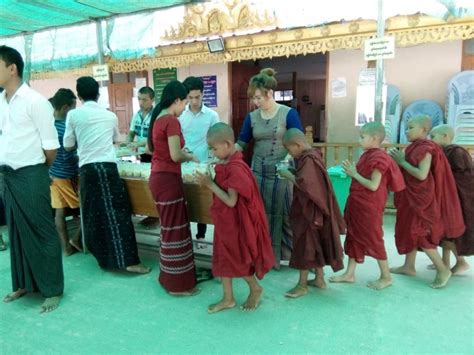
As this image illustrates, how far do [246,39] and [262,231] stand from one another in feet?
10.8

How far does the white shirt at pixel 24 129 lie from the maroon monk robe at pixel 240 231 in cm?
114

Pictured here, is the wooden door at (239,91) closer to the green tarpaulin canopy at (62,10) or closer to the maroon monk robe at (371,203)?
the green tarpaulin canopy at (62,10)

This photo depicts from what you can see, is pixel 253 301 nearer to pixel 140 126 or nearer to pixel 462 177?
pixel 462 177

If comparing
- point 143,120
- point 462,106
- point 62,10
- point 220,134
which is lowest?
point 220,134

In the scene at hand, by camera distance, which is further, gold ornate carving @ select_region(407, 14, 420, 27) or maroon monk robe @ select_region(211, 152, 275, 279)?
gold ornate carving @ select_region(407, 14, 420, 27)

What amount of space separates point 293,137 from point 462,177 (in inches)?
56.3

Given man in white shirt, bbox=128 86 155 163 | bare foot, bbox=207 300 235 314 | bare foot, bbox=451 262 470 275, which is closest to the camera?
bare foot, bbox=207 300 235 314

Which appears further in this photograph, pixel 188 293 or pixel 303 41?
pixel 303 41

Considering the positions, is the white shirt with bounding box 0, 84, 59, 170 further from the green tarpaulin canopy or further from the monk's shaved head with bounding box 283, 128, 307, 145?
the green tarpaulin canopy

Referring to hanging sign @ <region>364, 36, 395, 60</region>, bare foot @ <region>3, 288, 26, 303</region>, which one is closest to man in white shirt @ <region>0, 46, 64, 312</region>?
bare foot @ <region>3, 288, 26, 303</region>

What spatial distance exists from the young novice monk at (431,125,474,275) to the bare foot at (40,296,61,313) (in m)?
3.01

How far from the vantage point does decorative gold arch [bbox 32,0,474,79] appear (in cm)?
377

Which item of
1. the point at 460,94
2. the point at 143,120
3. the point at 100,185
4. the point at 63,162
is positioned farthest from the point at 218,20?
the point at 460,94

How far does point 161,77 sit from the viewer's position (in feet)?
24.0
